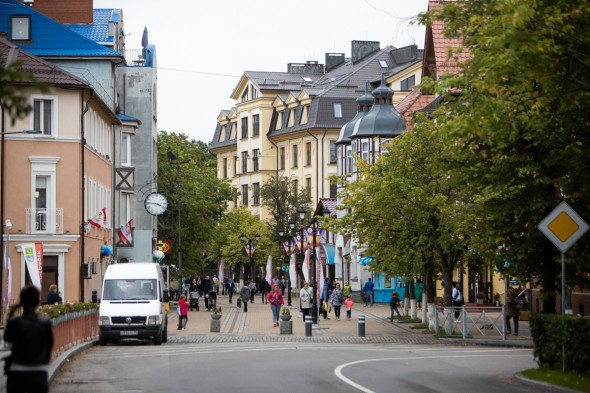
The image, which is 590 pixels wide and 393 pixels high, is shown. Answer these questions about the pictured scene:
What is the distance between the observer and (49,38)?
49.1 meters

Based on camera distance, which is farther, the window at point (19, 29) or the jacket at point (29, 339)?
the window at point (19, 29)

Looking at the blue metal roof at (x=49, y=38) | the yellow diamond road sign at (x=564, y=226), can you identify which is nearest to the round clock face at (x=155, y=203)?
the blue metal roof at (x=49, y=38)

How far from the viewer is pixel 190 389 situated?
16047 mm

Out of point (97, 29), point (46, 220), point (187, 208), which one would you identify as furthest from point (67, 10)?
point (46, 220)

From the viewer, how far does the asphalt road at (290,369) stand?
54.2 ft

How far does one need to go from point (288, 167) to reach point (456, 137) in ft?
267

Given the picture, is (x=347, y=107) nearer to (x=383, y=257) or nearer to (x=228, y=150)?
(x=228, y=150)

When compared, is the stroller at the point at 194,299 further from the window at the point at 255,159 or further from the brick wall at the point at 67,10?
the window at the point at 255,159

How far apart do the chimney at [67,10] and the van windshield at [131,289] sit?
28.7 metres

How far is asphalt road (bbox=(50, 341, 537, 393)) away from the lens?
54.2 ft

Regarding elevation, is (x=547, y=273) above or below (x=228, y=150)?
below

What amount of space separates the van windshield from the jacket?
19.3 meters

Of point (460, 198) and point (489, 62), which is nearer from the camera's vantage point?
point (489, 62)

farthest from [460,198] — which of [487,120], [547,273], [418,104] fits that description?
[418,104]
